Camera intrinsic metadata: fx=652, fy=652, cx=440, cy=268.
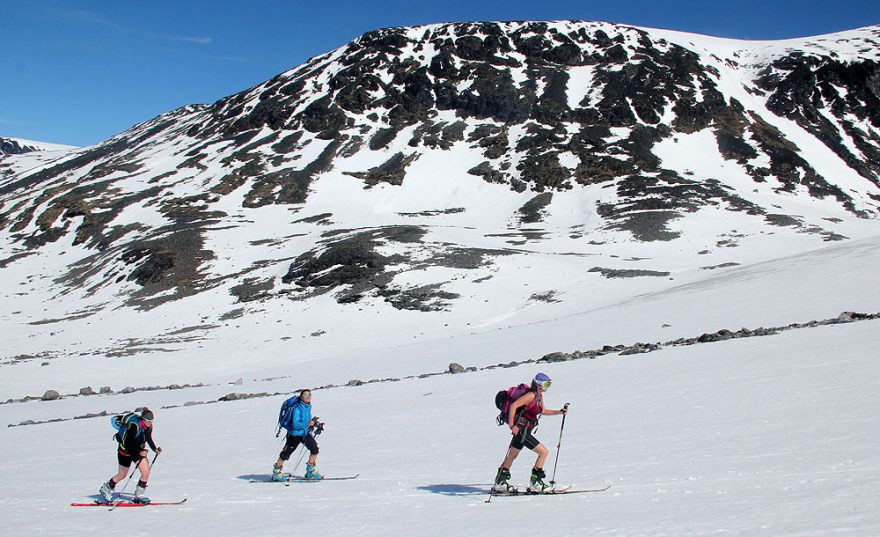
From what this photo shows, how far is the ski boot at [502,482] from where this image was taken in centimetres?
941

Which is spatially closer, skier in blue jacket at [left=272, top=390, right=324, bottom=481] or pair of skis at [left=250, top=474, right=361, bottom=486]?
pair of skis at [left=250, top=474, right=361, bottom=486]

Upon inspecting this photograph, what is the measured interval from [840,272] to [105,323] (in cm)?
4871

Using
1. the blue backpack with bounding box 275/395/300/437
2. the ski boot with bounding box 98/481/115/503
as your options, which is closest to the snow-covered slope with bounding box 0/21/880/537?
the ski boot with bounding box 98/481/115/503

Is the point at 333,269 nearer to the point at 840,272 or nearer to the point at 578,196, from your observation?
the point at 840,272

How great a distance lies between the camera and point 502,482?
9469 mm

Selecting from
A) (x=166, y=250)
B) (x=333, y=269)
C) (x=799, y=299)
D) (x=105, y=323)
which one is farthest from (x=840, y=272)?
(x=166, y=250)

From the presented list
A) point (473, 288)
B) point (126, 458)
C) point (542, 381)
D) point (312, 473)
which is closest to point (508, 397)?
point (542, 381)

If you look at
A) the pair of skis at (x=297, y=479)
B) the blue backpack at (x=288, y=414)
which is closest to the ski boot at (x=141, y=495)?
the pair of skis at (x=297, y=479)

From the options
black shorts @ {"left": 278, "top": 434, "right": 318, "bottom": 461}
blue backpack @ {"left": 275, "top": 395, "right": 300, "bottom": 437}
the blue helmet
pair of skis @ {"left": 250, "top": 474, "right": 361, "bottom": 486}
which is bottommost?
pair of skis @ {"left": 250, "top": 474, "right": 361, "bottom": 486}

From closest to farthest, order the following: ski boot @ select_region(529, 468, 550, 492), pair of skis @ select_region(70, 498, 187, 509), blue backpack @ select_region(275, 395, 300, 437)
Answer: ski boot @ select_region(529, 468, 550, 492) < pair of skis @ select_region(70, 498, 187, 509) < blue backpack @ select_region(275, 395, 300, 437)

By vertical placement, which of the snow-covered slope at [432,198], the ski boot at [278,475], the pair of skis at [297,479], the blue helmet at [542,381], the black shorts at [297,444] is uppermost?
the snow-covered slope at [432,198]

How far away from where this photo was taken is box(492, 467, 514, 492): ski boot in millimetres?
9414

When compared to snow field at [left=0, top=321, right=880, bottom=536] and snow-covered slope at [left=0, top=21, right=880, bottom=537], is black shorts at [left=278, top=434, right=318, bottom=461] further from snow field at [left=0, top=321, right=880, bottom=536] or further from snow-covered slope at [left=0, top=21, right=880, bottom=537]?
snow-covered slope at [left=0, top=21, right=880, bottom=537]

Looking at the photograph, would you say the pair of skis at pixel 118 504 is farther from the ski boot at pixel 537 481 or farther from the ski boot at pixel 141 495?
the ski boot at pixel 537 481
